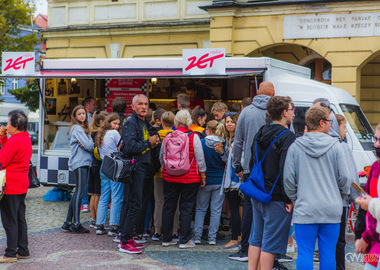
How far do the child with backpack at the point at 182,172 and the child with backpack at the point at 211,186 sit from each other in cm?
24

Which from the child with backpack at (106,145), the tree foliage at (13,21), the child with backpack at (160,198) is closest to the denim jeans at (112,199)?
the child with backpack at (106,145)

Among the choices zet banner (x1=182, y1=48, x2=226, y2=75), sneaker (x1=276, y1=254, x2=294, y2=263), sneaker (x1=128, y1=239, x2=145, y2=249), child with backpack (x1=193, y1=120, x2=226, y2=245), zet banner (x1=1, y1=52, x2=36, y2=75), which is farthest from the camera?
zet banner (x1=1, y1=52, x2=36, y2=75)

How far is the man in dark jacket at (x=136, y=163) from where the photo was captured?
666 centimetres

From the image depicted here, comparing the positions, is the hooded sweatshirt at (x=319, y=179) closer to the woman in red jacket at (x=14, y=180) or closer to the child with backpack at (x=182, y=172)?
the child with backpack at (x=182, y=172)

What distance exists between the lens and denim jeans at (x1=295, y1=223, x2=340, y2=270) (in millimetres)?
4535

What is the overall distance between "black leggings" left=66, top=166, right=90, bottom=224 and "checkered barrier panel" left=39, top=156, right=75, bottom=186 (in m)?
1.77

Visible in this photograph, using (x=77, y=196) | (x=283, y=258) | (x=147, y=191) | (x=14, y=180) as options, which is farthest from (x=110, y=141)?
(x=283, y=258)

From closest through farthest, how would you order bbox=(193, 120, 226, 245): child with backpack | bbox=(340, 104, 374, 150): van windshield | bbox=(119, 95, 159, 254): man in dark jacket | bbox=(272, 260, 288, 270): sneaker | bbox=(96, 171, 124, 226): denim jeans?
bbox=(272, 260, 288, 270): sneaker, bbox=(119, 95, 159, 254): man in dark jacket, bbox=(193, 120, 226, 245): child with backpack, bbox=(96, 171, 124, 226): denim jeans, bbox=(340, 104, 374, 150): van windshield

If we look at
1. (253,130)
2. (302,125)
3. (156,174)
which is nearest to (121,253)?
(156,174)

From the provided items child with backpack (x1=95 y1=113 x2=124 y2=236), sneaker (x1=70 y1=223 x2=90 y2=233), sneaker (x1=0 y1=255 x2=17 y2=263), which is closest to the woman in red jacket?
sneaker (x1=0 y1=255 x2=17 y2=263)

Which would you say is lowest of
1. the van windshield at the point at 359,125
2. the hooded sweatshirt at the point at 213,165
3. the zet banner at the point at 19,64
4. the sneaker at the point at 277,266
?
the sneaker at the point at 277,266

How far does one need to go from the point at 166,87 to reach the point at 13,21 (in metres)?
13.3

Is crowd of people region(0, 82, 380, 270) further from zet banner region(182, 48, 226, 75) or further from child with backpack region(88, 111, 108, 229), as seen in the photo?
zet banner region(182, 48, 226, 75)

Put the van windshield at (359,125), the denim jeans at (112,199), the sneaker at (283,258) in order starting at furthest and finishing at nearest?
the van windshield at (359,125), the denim jeans at (112,199), the sneaker at (283,258)
